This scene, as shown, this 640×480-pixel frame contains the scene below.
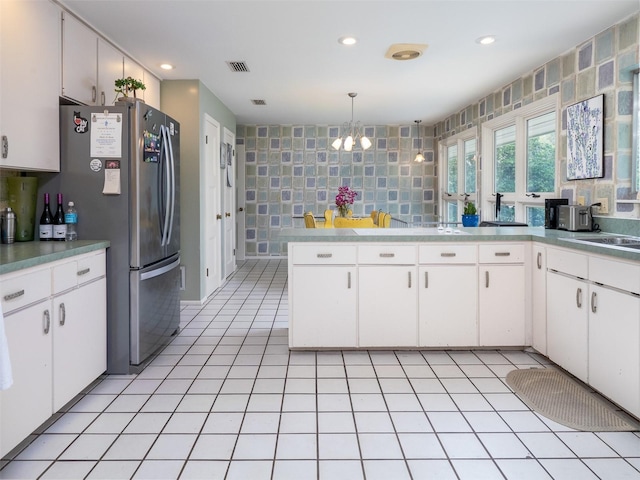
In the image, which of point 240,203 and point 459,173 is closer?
point 459,173

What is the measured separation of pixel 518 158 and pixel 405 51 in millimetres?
1818

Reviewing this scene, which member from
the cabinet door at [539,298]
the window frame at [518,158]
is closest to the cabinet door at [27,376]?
the cabinet door at [539,298]

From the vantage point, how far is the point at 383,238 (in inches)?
125

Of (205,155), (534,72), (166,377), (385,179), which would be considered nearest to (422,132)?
(385,179)

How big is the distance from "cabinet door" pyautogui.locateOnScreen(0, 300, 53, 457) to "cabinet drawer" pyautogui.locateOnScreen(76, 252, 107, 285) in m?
0.36

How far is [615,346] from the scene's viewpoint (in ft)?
7.64

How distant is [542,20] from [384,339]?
98.5 inches

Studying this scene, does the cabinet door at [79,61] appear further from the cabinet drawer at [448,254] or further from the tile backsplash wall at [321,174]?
the tile backsplash wall at [321,174]

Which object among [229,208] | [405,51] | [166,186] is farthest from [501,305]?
[229,208]

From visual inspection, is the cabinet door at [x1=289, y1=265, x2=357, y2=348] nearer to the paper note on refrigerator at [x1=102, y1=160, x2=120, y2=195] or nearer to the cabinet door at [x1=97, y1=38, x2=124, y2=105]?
the paper note on refrigerator at [x1=102, y1=160, x2=120, y2=195]

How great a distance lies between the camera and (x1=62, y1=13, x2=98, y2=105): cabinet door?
9.86 ft

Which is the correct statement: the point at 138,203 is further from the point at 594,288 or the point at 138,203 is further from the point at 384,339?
the point at 594,288

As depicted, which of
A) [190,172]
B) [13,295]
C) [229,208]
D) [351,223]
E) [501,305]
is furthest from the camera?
[229,208]

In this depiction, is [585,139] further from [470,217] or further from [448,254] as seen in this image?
[448,254]
